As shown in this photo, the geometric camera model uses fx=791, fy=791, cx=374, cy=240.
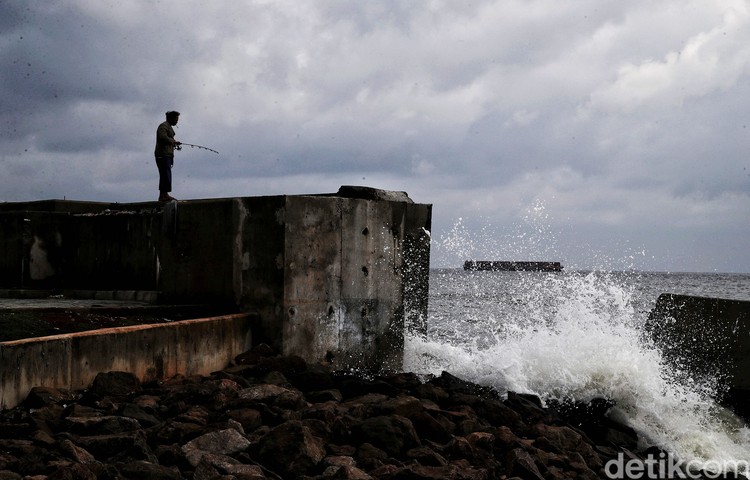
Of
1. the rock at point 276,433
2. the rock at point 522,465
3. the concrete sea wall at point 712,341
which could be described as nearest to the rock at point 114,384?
the rock at point 276,433

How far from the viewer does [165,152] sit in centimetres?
1077

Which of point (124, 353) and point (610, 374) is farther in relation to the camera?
point (610, 374)

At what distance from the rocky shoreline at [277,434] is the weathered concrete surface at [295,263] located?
2.69 feet

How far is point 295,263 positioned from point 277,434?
9.64 ft

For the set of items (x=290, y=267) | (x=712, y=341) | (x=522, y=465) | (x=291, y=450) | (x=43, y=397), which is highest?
(x=290, y=267)

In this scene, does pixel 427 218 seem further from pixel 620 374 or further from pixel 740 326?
pixel 740 326

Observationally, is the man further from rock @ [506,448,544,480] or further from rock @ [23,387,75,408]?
rock @ [506,448,544,480]

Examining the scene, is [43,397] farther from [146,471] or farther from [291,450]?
[291,450]

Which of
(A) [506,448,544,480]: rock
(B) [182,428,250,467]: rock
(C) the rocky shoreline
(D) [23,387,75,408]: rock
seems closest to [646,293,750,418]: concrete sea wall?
(C) the rocky shoreline

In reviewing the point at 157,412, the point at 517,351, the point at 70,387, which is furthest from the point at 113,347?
the point at 517,351

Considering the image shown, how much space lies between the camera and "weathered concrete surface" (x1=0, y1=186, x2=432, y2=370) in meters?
7.79

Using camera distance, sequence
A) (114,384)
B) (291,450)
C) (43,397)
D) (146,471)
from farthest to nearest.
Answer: (114,384) → (43,397) → (291,450) → (146,471)

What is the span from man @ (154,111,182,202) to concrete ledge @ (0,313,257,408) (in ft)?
12.4

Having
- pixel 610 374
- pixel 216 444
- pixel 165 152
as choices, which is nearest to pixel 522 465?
pixel 216 444
